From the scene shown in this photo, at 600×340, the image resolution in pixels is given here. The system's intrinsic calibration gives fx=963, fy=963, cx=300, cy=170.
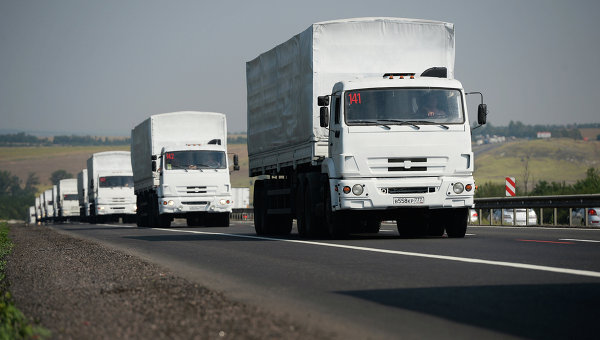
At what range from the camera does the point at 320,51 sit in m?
18.5

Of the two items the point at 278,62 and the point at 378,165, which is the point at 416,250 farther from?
the point at 278,62

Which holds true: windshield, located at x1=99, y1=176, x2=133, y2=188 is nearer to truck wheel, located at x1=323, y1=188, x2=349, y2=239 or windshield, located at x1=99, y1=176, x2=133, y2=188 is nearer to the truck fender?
truck wheel, located at x1=323, y1=188, x2=349, y2=239

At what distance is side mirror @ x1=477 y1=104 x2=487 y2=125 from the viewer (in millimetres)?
17078

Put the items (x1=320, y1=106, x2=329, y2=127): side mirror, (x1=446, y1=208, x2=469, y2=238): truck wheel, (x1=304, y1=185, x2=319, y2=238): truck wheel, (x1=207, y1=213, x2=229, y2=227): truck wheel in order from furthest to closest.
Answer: (x1=207, y1=213, x2=229, y2=227): truck wheel < (x1=304, y1=185, x2=319, y2=238): truck wheel < (x1=446, y1=208, x2=469, y2=238): truck wheel < (x1=320, y1=106, x2=329, y2=127): side mirror

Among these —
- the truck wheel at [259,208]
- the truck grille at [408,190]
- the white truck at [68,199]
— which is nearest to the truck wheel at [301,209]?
the truck grille at [408,190]

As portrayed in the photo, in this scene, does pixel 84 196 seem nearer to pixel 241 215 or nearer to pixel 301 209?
pixel 241 215

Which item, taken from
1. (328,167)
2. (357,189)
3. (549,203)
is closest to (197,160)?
(549,203)

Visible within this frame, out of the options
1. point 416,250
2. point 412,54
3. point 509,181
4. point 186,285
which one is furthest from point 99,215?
point 186,285

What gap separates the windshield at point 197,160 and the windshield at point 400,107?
15369 millimetres

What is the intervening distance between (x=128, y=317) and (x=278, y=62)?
569 inches

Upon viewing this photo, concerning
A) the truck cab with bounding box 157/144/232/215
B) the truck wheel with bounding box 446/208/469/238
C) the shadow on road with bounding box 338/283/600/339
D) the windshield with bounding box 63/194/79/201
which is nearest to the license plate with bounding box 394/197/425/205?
the truck wheel with bounding box 446/208/469/238

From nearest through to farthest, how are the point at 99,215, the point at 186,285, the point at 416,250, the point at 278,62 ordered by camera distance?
the point at 186,285 < the point at 416,250 < the point at 278,62 < the point at 99,215

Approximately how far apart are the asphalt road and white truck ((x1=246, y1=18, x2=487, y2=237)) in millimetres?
1625

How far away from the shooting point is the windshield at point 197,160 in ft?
104
